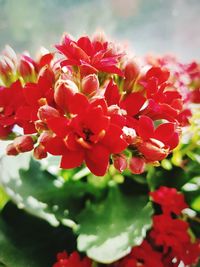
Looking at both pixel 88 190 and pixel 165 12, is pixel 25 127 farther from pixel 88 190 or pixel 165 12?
pixel 165 12

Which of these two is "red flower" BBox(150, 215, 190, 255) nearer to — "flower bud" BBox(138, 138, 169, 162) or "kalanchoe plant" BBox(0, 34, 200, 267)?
"kalanchoe plant" BBox(0, 34, 200, 267)

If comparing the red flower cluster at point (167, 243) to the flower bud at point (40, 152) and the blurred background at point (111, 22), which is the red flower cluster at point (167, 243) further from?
the blurred background at point (111, 22)

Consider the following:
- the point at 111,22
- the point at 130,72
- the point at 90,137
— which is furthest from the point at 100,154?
the point at 111,22

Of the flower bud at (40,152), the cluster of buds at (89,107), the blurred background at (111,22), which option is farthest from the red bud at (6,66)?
the blurred background at (111,22)

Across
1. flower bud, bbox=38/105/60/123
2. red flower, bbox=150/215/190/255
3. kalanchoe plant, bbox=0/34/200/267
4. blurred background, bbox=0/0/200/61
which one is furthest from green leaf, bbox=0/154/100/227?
blurred background, bbox=0/0/200/61

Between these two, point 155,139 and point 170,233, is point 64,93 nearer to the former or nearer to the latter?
point 155,139

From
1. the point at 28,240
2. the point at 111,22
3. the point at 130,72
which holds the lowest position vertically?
the point at 28,240
